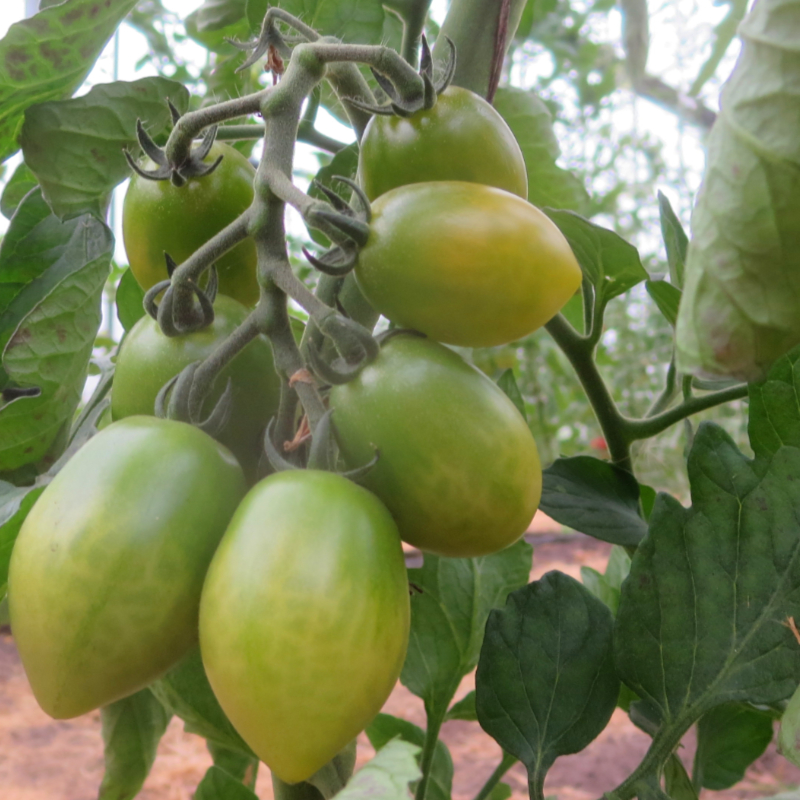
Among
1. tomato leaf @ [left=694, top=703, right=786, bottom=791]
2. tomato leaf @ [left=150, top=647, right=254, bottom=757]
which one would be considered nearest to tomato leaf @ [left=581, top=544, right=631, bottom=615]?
tomato leaf @ [left=694, top=703, right=786, bottom=791]

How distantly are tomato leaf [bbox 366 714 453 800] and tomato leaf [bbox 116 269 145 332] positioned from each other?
1.21ft

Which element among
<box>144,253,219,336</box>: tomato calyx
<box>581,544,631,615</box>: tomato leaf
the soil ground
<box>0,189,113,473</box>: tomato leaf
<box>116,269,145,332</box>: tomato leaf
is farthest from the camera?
the soil ground

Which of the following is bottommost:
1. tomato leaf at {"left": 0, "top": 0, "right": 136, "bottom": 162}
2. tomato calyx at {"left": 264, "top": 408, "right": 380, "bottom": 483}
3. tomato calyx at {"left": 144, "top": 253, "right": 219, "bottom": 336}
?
tomato calyx at {"left": 264, "top": 408, "right": 380, "bottom": 483}

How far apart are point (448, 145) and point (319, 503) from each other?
0.19 m

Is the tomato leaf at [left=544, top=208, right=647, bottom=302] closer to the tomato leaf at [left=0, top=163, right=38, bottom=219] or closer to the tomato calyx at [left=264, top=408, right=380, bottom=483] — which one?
the tomato calyx at [left=264, top=408, right=380, bottom=483]

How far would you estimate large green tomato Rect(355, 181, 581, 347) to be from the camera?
321mm

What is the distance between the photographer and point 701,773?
0.60 meters

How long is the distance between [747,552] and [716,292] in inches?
7.8

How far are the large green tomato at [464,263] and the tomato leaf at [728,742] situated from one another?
1.35 ft

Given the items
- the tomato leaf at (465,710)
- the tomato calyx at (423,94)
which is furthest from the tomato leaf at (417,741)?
the tomato calyx at (423,94)

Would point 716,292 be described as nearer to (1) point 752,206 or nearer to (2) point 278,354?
(1) point 752,206

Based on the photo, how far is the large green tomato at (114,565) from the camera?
293mm

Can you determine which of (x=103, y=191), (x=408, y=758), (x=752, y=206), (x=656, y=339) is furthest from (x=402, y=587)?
(x=656, y=339)

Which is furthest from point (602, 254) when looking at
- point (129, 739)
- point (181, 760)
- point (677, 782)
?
point (181, 760)
